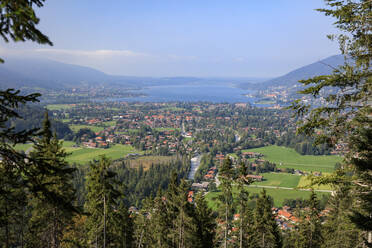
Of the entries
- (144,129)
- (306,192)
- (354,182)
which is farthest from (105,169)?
(144,129)

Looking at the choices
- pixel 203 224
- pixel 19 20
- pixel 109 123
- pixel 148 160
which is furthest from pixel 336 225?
pixel 109 123

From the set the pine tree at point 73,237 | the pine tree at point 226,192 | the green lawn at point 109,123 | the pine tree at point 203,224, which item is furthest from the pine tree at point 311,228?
→ the green lawn at point 109,123

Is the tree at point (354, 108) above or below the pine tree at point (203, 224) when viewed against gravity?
above

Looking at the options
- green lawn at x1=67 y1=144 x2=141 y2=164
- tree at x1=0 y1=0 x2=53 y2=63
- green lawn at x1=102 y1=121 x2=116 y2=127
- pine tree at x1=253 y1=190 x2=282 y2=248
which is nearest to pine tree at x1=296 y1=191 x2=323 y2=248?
pine tree at x1=253 y1=190 x2=282 y2=248

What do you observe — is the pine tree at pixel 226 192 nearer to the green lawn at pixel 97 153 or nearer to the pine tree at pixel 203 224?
the pine tree at pixel 203 224

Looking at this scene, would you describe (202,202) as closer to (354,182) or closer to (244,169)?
(244,169)

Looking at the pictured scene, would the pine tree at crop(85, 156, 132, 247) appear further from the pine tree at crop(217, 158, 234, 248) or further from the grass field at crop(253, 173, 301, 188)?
the grass field at crop(253, 173, 301, 188)
